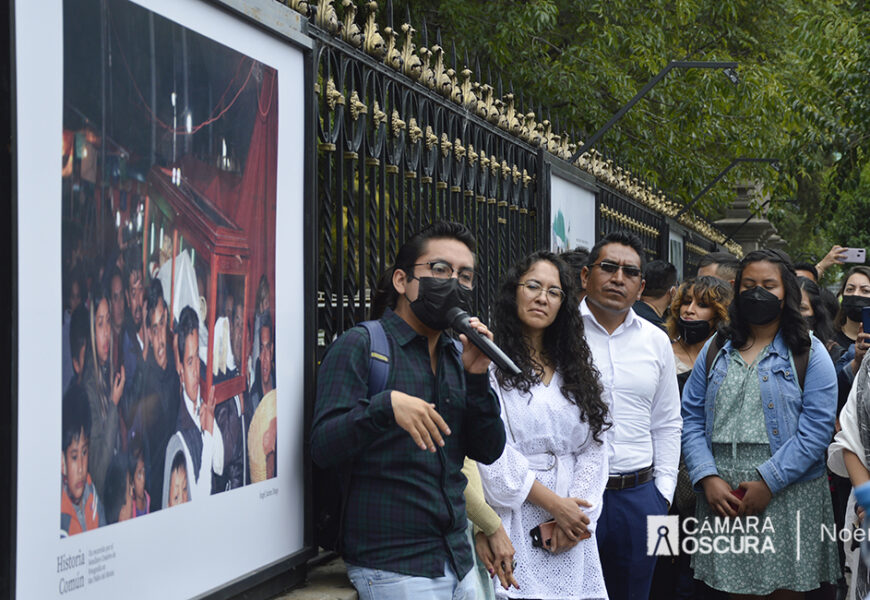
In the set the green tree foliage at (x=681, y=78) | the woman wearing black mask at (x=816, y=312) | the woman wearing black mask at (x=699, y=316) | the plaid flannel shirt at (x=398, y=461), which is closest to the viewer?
the plaid flannel shirt at (x=398, y=461)

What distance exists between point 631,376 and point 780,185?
35.9 ft

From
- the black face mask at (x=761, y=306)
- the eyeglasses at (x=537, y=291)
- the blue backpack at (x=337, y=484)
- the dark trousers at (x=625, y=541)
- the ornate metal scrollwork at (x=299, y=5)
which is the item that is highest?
the ornate metal scrollwork at (x=299, y=5)

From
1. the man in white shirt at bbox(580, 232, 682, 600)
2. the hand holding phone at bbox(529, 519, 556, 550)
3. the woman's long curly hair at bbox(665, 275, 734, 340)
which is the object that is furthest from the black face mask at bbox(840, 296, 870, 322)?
the hand holding phone at bbox(529, 519, 556, 550)

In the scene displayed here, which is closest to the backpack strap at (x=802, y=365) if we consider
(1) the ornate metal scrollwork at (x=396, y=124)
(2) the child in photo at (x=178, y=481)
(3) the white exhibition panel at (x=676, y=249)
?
(1) the ornate metal scrollwork at (x=396, y=124)

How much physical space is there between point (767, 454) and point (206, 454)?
3.00m

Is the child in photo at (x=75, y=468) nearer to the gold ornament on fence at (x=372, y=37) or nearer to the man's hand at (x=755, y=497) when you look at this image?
the gold ornament on fence at (x=372, y=37)

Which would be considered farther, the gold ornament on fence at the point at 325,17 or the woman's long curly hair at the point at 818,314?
the woman's long curly hair at the point at 818,314

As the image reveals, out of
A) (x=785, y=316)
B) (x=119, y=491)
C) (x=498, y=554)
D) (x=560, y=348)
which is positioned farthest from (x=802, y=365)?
(x=119, y=491)

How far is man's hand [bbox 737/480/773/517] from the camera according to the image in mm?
4922

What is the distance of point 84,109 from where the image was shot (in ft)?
7.68

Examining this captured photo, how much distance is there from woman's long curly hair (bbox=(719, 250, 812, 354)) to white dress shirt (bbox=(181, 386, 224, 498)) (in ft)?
9.96

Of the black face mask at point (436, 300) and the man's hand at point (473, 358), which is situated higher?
the black face mask at point (436, 300)

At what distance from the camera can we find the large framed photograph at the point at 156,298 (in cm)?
223

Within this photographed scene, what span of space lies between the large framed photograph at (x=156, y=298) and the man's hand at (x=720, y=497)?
90.0 inches
